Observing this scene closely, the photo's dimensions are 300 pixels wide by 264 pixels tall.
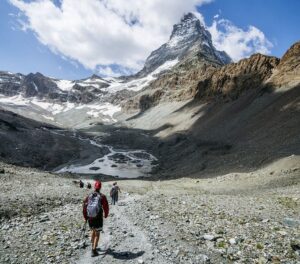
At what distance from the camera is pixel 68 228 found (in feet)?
64.3

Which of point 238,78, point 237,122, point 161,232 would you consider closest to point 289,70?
point 237,122

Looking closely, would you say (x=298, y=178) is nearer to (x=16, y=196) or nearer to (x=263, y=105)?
(x=16, y=196)

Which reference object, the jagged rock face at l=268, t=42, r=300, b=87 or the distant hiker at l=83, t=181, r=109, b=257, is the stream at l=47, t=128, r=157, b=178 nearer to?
the jagged rock face at l=268, t=42, r=300, b=87

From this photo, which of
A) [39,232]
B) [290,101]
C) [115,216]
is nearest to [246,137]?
[290,101]

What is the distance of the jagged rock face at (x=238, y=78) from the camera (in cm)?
14800

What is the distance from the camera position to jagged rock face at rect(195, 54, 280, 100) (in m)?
148

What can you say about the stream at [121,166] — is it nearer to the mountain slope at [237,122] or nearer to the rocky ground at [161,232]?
the mountain slope at [237,122]

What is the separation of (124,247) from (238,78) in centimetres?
15113

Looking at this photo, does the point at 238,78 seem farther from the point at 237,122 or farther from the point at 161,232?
the point at 161,232

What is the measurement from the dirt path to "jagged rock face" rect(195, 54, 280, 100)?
426 feet

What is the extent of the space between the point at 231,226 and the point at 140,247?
5402 millimetres

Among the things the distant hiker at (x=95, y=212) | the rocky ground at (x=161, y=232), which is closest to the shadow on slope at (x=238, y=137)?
the rocky ground at (x=161, y=232)

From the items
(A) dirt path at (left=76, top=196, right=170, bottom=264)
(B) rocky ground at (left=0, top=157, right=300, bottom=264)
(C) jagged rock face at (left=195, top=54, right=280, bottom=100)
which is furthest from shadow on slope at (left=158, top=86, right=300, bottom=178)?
(A) dirt path at (left=76, top=196, right=170, bottom=264)

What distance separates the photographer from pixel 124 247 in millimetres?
16438
